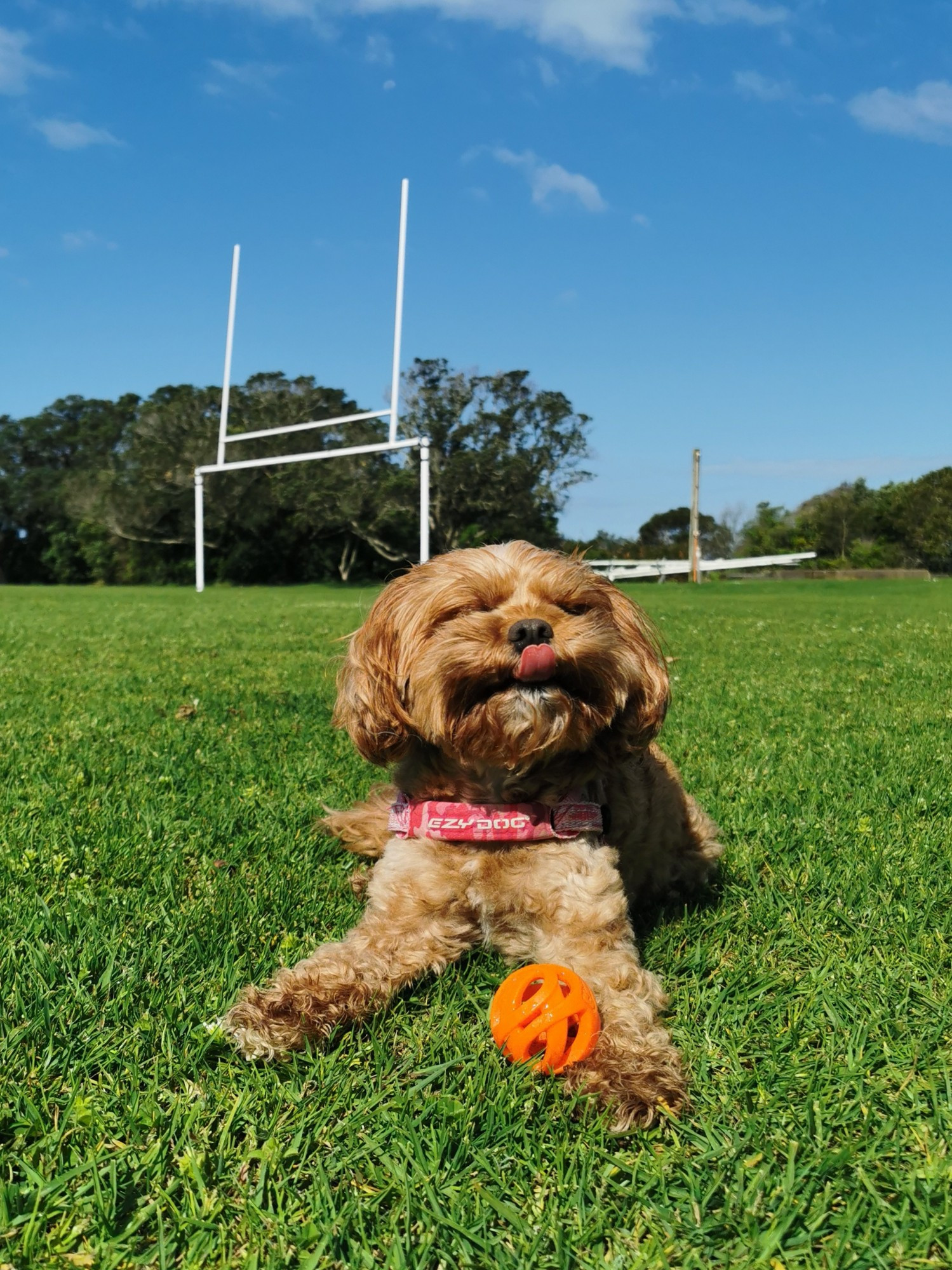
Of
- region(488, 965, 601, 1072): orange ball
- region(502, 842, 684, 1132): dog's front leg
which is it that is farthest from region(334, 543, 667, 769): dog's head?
region(488, 965, 601, 1072): orange ball

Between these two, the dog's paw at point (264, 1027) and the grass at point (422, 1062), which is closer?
the grass at point (422, 1062)

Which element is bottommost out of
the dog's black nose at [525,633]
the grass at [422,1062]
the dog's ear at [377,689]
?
the grass at [422,1062]

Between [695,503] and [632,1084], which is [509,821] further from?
[695,503]

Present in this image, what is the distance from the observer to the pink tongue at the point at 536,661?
2.73 metres

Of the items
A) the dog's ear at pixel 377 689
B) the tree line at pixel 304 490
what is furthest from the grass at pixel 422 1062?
the tree line at pixel 304 490

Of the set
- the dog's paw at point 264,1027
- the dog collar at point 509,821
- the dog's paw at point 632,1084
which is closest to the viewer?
the dog's paw at point 632,1084

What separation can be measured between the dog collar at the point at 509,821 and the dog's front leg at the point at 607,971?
0.06 metres

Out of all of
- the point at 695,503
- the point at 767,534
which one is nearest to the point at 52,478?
Result: the point at 695,503

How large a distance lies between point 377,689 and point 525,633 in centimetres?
60

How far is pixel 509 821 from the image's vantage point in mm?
2939

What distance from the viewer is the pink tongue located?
107 inches

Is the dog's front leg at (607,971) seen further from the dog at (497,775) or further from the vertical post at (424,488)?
the vertical post at (424,488)

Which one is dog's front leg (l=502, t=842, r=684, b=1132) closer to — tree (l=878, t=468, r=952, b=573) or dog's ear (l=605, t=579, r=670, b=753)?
dog's ear (l=605, t=579, r=670, b=753)

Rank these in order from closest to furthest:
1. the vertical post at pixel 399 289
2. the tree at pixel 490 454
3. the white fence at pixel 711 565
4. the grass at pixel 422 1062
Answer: the grass at pixel 422 1062 → the vertical post at pixel 399 289 → the tree at pixel 490 454 → the white fence at pixel 711 565
